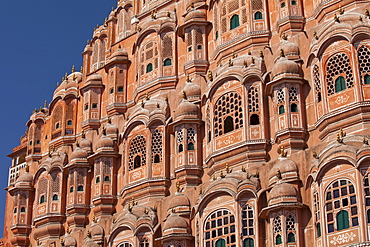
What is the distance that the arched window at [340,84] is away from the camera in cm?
2942

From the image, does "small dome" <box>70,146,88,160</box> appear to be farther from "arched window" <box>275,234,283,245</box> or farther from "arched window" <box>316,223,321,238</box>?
"arched window" <box>316,223,321,238</box>

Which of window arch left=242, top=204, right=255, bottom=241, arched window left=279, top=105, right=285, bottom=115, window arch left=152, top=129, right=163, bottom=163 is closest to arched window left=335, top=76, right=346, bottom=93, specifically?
arched window left=279, top=105, right=285, bottom=115

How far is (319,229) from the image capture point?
89.0 feet

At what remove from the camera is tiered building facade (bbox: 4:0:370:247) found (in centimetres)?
2806

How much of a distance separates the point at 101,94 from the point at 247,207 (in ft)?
48.7

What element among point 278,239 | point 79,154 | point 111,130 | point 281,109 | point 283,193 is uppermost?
point 111,130

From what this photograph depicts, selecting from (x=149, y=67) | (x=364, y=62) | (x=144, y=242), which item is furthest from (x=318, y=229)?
(x=149, y=67)

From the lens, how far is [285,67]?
3117 centimetres

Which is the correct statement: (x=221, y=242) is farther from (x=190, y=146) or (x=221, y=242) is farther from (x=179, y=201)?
(x=190, y=146)

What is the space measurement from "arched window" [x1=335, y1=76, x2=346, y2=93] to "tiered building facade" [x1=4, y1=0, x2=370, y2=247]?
0.13 feet

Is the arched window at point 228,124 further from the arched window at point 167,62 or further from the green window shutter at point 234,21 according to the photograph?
the arched window at point 167,62

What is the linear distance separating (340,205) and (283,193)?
7.75 feet

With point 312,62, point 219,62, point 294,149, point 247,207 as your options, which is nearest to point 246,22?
point 219,62

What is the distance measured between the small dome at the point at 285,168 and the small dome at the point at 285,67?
12.9 ft
